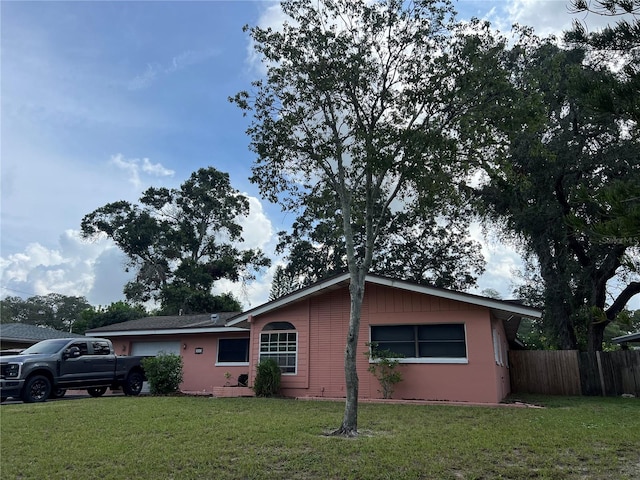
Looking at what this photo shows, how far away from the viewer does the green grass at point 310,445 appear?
209 inches

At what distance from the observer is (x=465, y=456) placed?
19.2ft

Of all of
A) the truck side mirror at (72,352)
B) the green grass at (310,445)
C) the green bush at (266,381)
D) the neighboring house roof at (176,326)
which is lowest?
the green grass at (310,445)

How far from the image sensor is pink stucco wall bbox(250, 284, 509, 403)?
41.2 ft

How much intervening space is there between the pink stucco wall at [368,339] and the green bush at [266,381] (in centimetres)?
58

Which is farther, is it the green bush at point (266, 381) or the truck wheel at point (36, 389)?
the green bush at point (266, 381)

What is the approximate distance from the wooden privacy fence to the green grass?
7.07 meters

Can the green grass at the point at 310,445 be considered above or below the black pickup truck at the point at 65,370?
below

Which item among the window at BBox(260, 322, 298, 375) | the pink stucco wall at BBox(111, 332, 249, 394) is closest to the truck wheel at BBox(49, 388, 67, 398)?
the pink stucco wall at BBox(111, 332, 249, 394)

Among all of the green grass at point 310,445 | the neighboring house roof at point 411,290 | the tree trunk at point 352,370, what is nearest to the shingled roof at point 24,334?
the neighboring house roof at point 411,290

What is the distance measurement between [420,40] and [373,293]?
731 centimetres

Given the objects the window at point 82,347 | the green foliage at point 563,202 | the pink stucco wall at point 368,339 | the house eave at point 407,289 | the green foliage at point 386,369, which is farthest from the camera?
the green foliage at point 563,202

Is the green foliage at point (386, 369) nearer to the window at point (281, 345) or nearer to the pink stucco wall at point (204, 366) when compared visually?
the window at point (281, 345)

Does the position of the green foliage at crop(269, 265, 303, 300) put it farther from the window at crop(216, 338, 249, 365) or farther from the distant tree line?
the distant tree line

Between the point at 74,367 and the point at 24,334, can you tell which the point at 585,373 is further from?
the point at 24,334
